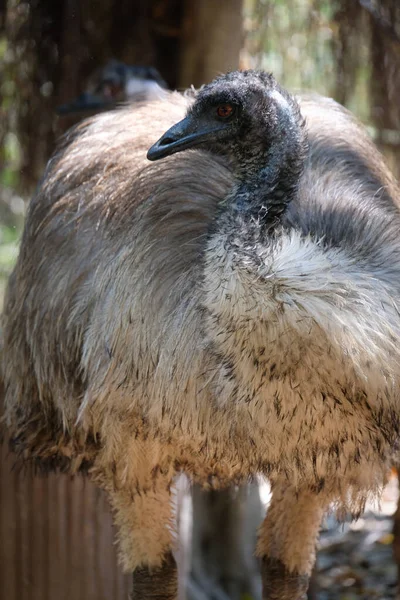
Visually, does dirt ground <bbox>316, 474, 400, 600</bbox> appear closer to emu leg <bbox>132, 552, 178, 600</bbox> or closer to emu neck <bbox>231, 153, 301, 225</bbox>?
emu leg <bbox>132, 552, 178, 600</bbox>

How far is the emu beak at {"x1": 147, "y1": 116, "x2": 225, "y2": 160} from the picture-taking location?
279cm

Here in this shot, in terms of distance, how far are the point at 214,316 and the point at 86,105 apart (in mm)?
2078

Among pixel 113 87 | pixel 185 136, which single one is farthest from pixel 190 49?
pixel 185 136

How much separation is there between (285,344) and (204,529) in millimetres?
3098

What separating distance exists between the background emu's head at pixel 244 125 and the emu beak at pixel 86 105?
5.34 feet

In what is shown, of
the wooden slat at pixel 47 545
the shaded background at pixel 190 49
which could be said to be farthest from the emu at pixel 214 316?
the shaded background at pixel 190 49

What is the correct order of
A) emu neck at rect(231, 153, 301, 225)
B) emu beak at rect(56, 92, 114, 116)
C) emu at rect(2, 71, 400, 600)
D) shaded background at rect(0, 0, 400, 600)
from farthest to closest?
shaded background at rect(0, 0, 400, 600) < emu beak at rect(56, 92, 114, 116) < emu neck at rect(231, 153, 301, 225) < emu at rect(2, 71, 400, 600)

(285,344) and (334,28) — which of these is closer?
(285,344)

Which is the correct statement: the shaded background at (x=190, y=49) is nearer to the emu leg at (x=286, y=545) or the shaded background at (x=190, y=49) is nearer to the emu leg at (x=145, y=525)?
the emu leg at (x=145, y=525)

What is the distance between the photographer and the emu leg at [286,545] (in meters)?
3.30

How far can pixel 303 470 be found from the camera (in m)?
2.74

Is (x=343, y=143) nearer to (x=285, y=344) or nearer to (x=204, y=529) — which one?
(x=285, y=344)

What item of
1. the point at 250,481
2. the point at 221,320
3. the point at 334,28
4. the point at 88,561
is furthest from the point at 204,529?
the point at 221,320

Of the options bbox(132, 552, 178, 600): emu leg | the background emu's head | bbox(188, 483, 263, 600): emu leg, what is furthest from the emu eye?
bbox(188, 483, 263, 600): emu leg
